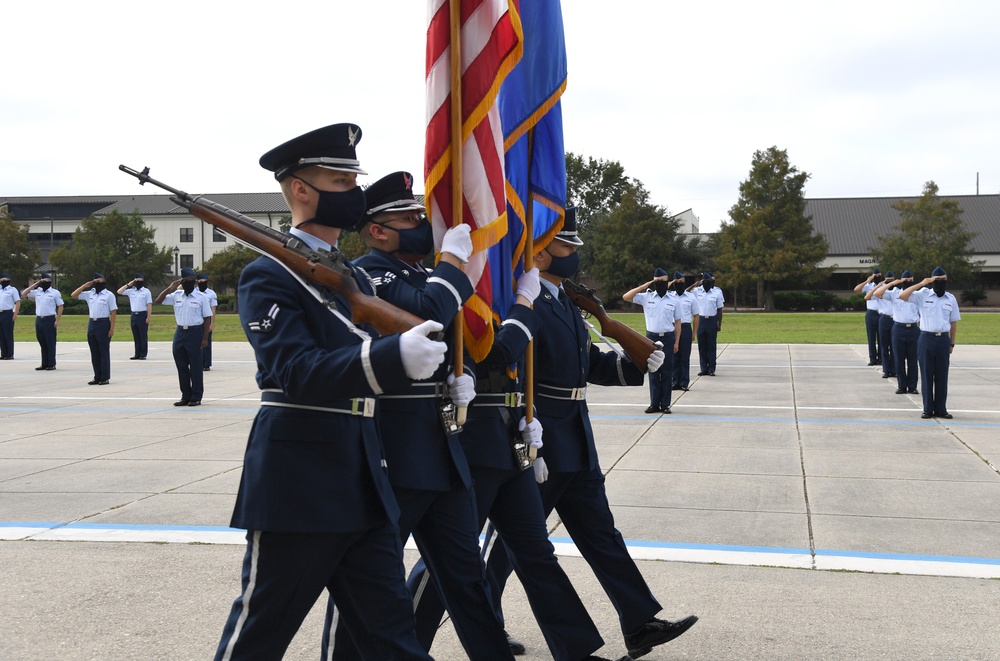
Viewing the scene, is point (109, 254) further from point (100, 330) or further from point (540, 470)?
point (540, 470)

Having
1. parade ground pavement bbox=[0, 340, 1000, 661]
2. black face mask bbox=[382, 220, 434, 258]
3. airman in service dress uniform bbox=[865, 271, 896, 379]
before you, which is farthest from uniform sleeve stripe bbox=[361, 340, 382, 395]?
airman in service dress uniform bbox=[865, 271, 896, 379]

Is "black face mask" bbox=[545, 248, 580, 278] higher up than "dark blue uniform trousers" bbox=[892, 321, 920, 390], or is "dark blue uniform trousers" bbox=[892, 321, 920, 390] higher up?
"black face mask" bbox=[545, 248, 580, 278]

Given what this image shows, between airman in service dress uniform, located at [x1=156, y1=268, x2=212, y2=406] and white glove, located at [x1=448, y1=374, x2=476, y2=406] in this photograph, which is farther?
airman in service dress uniform, located at [x1=156, y1=268, x2=212, y2=406]

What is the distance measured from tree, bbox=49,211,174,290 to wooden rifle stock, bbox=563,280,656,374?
6813cm

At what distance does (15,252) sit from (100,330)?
60141 mm

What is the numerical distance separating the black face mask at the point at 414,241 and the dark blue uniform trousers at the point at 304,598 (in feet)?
3.97

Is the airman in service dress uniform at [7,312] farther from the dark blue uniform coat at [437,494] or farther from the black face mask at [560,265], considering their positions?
the dark blue uniform coat at [437,494]

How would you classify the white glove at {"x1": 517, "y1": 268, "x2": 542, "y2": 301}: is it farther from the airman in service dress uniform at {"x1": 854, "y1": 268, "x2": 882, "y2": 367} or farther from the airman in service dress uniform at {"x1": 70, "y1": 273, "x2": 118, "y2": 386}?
the airman in service dress uniform at {"x1": 854, "y1": 268, "x2": 882, "y2": 367}

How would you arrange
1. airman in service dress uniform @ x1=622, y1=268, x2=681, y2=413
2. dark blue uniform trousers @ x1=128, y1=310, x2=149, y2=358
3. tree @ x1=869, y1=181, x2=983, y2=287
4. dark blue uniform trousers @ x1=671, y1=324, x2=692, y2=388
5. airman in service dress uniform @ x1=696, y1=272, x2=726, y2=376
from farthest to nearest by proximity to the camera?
tree @ x1=869, y1=181, x2=983, y2=287
dark blue uniform trousers @ x1=128, y1=310, x2=149, y2=358
airman in service dress uniform @ x1=696, y1=272, x2=726, y2=376
dark blue uniform trousers @ x1=671, y1=324, x2=692, y2=388
airman in service dress uniform @ x1=622, y1=268, x2=681, y2=413

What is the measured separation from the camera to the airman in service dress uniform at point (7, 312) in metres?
22.2

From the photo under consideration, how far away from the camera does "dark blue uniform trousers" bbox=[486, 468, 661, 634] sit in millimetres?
3941

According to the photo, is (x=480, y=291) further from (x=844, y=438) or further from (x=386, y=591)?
(x=844, y=438)

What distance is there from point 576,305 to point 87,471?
523cm

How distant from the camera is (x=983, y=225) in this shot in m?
72.7
